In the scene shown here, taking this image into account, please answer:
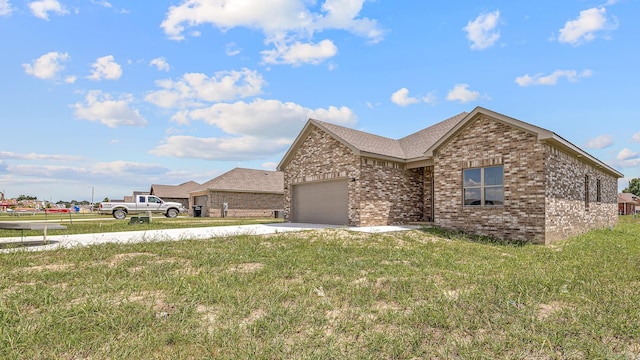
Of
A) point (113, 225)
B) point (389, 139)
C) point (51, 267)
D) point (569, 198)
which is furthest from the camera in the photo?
point (389, 139)

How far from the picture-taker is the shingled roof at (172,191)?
50.8m

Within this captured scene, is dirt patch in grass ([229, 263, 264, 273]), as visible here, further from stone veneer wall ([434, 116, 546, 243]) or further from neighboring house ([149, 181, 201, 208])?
neighboring house ([149, 181, 201, 208])

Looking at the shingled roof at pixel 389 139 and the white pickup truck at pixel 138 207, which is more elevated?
the shingled roof at pixel 389 139

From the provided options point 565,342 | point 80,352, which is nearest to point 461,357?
point 565,342

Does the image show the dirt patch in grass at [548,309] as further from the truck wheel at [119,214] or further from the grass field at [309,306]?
the truck wheel at [119,214]

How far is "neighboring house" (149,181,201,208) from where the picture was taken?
5088 centimetres

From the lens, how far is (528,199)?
469 inches

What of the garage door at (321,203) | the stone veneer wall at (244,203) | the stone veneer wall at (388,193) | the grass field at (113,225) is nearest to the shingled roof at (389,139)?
the stone veneer wall at (388,193)

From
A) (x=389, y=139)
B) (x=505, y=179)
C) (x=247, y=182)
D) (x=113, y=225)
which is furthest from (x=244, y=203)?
(x=505, y=179)

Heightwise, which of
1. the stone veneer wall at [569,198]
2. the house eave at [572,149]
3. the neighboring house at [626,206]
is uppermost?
the house eave at [572,149]

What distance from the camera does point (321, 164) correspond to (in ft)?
60.1

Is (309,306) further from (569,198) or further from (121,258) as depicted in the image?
(569,198)

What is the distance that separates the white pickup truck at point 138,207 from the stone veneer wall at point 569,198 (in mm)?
29525

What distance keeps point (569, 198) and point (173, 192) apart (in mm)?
50012
